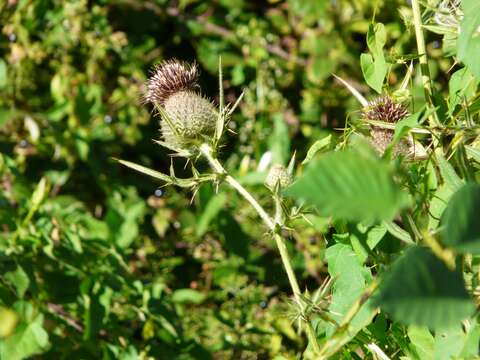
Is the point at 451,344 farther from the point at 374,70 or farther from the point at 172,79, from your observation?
the point at 172,79

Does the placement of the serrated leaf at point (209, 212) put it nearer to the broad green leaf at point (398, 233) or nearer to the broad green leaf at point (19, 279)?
the broad green leaf at point (19, 279)

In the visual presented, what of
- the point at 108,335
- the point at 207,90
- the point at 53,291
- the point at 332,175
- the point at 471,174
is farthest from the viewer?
the point at 207,90

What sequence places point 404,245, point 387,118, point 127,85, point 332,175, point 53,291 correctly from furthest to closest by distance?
point 127,85
point 53,291
point 387,118
point 404,245
point 332,175

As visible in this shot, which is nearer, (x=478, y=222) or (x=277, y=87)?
(x=478, y=222)

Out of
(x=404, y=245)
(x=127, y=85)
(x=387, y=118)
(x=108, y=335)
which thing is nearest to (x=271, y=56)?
(x=127, y=85)

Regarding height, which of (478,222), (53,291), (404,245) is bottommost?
(53,291)

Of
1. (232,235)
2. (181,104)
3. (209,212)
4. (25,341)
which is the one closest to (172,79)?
(181,104)

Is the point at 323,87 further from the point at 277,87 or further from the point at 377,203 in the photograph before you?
the point at 377,203
